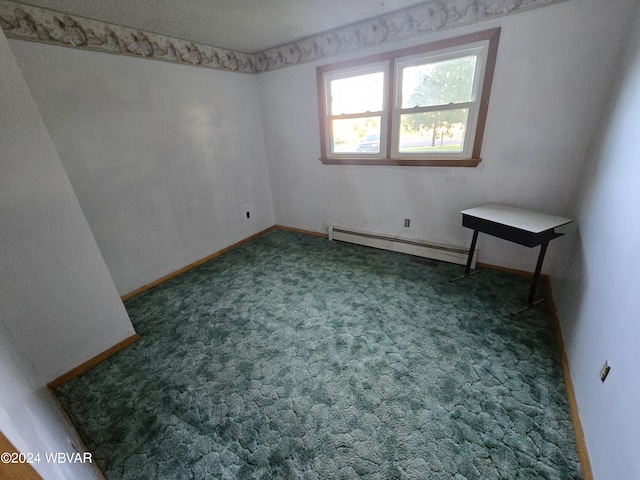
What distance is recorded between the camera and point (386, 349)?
191 centimetres

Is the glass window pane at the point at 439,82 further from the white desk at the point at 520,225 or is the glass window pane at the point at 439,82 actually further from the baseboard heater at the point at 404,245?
the baseboard heater at the point at 404,245

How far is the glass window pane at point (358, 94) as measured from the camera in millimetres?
2930

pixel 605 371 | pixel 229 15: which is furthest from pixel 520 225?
pixel 229 15

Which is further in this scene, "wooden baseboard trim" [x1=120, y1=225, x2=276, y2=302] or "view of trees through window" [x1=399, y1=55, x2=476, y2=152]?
"wooden baseboard trim" [x1=120, y1=225, x2=276, y2=302]

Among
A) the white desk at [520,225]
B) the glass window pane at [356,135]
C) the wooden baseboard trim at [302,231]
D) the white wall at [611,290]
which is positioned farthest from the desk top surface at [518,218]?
the wooden baseboard trim at [302,231]

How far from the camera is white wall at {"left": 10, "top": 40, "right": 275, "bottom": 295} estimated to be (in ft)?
7.16

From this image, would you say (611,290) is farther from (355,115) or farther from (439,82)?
(355,115)

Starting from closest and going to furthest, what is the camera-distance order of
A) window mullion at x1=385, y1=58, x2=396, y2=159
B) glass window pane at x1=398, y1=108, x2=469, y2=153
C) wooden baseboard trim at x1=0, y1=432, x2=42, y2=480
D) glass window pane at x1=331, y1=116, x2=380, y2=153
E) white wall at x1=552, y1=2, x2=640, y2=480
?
wooden baseboard trim at x1=0, y1=432, x2=42, y2=480 → white wall at x1=552, y1=2, x2=640, y2=480 → glass window pane at x1=398, y1=108, x2=469, y2=153 → window mullion at x1=385, y1=58, x2=396, y2=159 → glass window pane at x1=331, y1=116, x2=380, y2=153

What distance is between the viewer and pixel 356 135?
3.26 m

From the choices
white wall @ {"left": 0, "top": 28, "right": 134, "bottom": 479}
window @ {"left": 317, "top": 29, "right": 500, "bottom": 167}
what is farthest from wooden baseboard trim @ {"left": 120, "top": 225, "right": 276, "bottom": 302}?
window @ {"left": 317, "top": 29, "right": 500, "bottom": 167}

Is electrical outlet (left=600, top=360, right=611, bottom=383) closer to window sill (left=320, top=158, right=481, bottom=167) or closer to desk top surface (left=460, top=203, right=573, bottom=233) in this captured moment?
desk top surface (left=460, top=203, right=573, bottom=233)

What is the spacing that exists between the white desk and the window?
597mm

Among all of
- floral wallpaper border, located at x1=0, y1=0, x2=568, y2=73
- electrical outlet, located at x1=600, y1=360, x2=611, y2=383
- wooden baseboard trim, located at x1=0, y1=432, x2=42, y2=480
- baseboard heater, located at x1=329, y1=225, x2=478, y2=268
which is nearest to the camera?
wooden baseboard trim, located at x1=0, y1=432, x2=42, y2=480

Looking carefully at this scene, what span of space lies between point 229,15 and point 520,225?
301 centimetres
